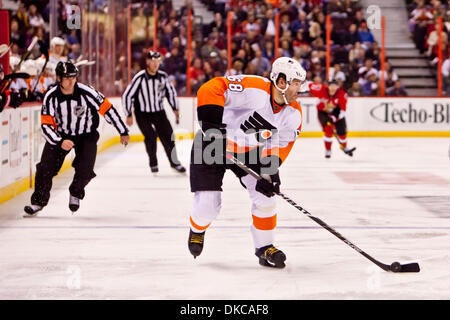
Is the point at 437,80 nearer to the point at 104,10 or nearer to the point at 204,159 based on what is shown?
the point at 104,10

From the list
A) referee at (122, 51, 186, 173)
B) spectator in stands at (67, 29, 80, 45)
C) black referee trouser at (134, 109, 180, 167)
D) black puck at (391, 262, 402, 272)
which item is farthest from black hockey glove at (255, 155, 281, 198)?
spectator in stands at (67, 29, 80, 45)

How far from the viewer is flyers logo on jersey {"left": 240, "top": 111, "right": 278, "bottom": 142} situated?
182 inches

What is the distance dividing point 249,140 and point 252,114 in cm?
16

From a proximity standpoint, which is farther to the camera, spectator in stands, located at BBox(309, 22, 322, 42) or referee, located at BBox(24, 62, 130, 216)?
spectator in stands, located at BBox(309, 22, 322, 42)

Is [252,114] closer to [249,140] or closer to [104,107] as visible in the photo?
[249,140]

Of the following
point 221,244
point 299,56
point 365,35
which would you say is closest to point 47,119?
point 221,244

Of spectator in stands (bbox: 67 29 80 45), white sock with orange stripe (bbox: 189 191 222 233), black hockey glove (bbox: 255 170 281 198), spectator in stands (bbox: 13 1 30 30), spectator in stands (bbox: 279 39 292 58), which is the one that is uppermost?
spectator in stands (bbox: 13 1 30 30)

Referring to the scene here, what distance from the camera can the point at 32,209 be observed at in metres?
6.60

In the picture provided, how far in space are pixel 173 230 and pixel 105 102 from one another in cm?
126

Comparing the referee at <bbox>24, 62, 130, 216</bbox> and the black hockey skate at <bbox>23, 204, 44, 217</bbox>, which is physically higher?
the referee at <bbox>24, 62, 130, 216</bbox>

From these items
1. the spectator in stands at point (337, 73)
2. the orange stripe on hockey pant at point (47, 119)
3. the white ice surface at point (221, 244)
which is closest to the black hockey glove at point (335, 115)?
the white ice surface at point (221, 244)

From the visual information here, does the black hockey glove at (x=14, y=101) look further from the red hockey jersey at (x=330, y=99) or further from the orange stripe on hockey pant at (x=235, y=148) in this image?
the red hockey jersey at (x=330, y=99)

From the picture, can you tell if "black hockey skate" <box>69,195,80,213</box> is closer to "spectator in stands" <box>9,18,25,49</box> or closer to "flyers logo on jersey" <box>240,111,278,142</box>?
"flyers logo on jersey" <box>240,111,278,142</box>

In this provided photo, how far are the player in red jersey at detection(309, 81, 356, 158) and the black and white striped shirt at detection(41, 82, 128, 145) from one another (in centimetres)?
548
